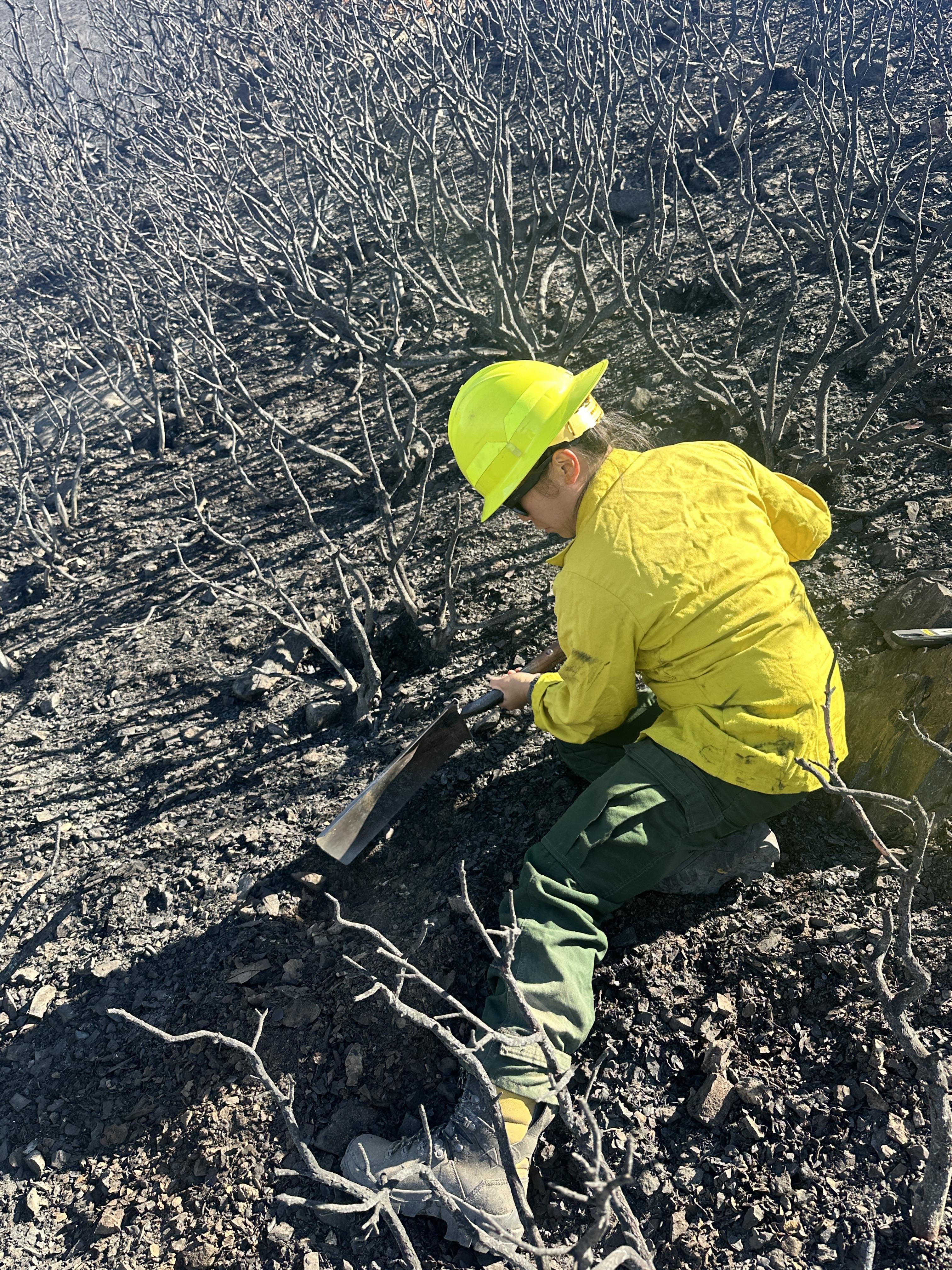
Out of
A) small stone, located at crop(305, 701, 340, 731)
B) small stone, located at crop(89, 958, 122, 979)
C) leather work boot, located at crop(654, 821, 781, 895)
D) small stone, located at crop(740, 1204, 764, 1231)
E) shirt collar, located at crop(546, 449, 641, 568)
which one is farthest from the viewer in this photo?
small stone, located at crop(305, 701, 340, 731)

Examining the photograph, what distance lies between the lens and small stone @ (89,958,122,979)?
2.03 m

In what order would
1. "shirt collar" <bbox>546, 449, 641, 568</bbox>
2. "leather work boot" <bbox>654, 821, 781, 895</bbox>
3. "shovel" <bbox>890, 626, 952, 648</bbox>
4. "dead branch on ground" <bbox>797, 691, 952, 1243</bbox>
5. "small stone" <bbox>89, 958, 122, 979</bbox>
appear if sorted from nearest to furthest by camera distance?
1. "dead branch on ground" <bbox>797, 691, 952, 1243</bbox>
2. "shirt collar" <bbox>546, 449, 641, 568</bbox>
3. "leather work boot" <bbox>654, 821, 781, 895</bbox>
4. "shovel" <bbox>890, 626, 952, 648</bbox>
5. "small stone" <bbox>89, 958, 122, 979</bbox>

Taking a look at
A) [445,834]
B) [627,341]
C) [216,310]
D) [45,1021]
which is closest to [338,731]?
[445,834]

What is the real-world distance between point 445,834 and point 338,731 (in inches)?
21.3

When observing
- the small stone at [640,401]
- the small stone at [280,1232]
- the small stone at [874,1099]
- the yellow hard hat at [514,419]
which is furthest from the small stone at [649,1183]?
the small stone at [640,401]

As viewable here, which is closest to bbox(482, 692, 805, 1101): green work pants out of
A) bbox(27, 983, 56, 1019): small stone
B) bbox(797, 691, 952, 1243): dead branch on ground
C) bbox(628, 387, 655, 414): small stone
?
bbox(797, 691, 952, 1243): dead branch on ground

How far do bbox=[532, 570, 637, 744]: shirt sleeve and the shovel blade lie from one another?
0.45 meters

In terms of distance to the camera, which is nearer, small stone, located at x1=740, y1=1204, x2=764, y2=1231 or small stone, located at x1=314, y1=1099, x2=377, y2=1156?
small stone, located at x1=740, y1=1204, x2=764, y2=1231

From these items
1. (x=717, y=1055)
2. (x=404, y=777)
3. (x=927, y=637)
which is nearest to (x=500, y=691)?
(x=404, y=777)

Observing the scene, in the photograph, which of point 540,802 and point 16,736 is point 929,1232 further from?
point 16,736

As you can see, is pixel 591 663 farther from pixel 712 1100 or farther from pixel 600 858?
pixel 712 1100

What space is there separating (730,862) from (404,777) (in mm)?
846

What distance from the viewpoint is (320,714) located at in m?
2.47

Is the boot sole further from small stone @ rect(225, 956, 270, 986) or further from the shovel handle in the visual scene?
the shovel handle
